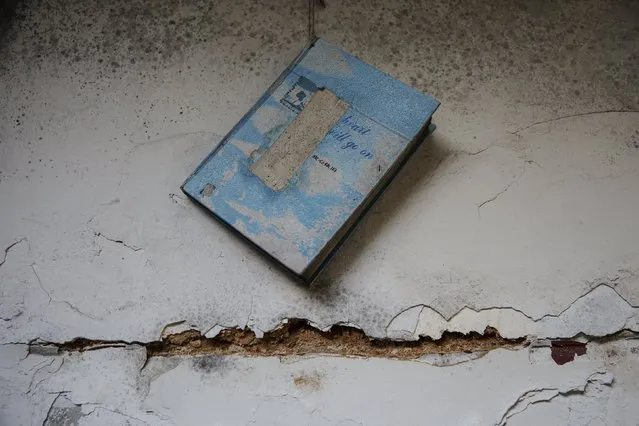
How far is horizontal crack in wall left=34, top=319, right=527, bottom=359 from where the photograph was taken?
1.50 meters

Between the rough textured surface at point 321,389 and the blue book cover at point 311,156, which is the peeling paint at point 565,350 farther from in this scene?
the blue book cover at point 311,156

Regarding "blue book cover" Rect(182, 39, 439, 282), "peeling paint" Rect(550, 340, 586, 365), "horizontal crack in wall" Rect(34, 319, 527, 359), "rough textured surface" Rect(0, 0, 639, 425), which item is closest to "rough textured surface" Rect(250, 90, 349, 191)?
"blue book cover" Rect(182, 39, 439, 282)

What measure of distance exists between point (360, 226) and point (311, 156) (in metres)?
0.22

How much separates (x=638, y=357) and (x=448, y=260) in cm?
51

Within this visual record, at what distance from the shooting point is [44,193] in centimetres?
159

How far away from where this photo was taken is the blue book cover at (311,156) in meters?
1.45

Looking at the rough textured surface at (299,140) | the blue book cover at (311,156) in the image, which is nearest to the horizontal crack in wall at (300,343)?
the blue book cover at (311,156)

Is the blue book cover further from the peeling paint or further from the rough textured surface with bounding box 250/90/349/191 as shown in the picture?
the peeling paint

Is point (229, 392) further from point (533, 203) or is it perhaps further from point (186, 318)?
point (533, 203)

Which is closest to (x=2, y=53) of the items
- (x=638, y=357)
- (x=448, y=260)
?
(x=448, y=260)

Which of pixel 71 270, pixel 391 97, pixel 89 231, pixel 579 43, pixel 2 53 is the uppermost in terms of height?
pixel 579 43

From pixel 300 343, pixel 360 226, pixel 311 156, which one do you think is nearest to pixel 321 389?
pixel 300 343

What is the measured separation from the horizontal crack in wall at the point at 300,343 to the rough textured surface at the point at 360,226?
24mm

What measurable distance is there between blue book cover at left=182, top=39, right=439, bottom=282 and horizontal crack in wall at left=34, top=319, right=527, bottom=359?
15 centimetres
